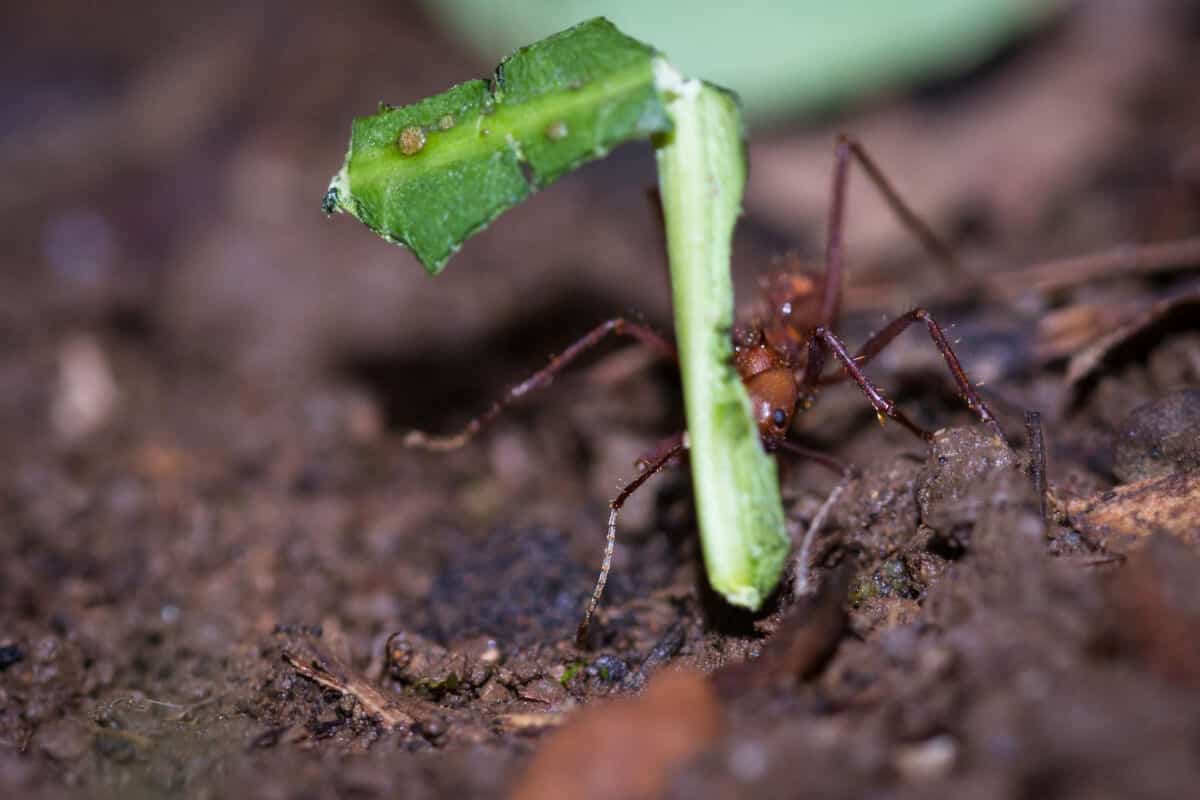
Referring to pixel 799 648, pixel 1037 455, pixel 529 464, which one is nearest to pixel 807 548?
pixel 799 648

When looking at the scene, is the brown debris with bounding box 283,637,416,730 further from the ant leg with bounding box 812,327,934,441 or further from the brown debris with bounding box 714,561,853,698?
the ant leg with bounding box 812,327,934,441

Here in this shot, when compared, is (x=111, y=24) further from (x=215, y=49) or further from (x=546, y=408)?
(x=546, y=408)

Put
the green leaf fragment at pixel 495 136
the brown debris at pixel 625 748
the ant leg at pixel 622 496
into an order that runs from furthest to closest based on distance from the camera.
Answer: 1. the ant leg at pixel 622 496
2. the green leaf fragment at pixel 495 136
3. the brown debris at pixel 625 748

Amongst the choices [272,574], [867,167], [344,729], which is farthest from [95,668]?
[867,167]

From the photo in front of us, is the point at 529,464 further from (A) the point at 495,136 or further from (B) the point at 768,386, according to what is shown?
(A) the point at 495,136

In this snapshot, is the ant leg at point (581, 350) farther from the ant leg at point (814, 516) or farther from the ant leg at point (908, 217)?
the ant leg at point (908, 217)

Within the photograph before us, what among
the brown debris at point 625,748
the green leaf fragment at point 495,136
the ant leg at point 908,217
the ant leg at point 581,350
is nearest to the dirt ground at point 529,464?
the brown debris at point 625,748
